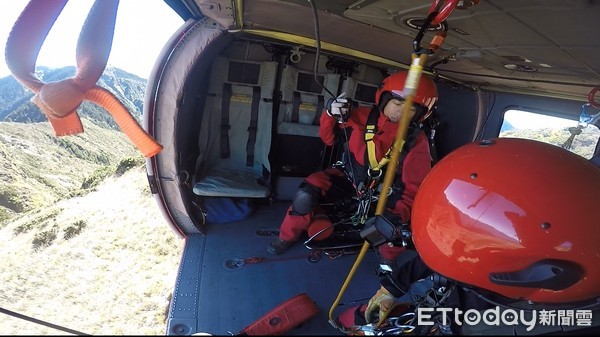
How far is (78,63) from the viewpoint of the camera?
91 cm

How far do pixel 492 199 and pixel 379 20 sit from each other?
130 centimetres

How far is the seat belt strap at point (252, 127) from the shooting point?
4083mm

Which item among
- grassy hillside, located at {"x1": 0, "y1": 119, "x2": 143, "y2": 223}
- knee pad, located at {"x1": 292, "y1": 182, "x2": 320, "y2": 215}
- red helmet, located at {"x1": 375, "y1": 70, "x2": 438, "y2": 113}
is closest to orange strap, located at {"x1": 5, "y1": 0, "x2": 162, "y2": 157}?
red helmet, located at {"x1": 375, "y1": 70, "x2": 438, "y2": 113}

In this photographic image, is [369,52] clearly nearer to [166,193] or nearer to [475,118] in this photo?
[475,118]

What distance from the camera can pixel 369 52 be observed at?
360 centimetres

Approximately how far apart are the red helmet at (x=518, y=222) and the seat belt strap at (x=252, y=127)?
291 cm

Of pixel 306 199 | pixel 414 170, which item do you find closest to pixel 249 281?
pixel 306 199

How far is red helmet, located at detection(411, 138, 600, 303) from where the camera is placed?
1229 mm

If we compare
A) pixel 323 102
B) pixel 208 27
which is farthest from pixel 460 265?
pixel 323 102

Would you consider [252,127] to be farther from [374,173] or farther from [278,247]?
[374,173]

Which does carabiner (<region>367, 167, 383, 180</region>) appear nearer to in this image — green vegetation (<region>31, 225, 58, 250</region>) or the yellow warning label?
the yellow warning label

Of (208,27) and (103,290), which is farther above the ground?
(208,27)

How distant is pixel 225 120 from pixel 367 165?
6.18 feet

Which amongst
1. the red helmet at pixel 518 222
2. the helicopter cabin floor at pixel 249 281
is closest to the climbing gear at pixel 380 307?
the helicopter cabin floor at pixel 249 281
